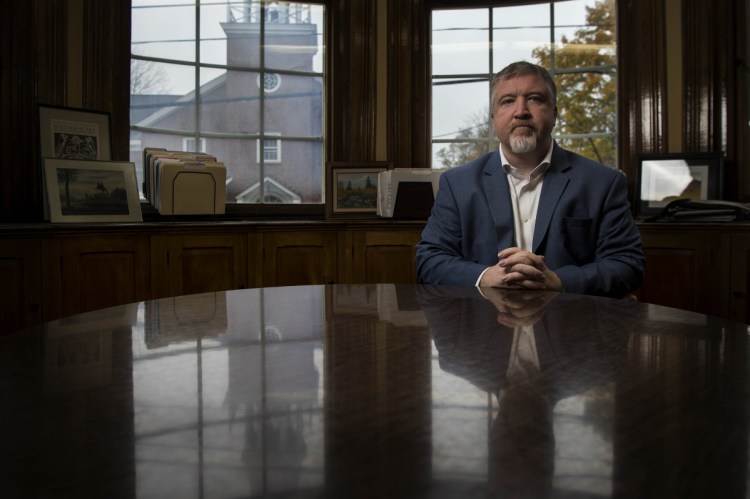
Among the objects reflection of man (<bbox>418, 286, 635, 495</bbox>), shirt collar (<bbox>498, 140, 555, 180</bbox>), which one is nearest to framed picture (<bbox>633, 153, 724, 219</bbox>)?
shirt collar (<bbox>498, 140, 555, 180</bbox>)

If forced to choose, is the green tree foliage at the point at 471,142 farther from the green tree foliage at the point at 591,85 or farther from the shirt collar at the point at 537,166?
the shirt collar at the point at 537,166

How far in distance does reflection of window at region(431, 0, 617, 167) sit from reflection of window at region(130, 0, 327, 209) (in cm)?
74

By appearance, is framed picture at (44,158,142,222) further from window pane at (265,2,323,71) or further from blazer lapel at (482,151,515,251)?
blazer lapel at (482,151,515,251)

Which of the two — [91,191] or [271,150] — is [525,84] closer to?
[91,191]

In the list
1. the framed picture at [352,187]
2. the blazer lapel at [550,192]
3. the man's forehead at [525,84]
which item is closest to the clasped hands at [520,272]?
the blazer lapel at [550,192]

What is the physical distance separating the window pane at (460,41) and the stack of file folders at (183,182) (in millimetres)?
1544

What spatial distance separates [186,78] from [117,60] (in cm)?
43

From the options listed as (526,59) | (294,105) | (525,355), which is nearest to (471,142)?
(526,59)

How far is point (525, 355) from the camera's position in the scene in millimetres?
817

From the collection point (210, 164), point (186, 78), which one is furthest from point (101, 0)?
point (210, 164)

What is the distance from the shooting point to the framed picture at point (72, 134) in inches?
122

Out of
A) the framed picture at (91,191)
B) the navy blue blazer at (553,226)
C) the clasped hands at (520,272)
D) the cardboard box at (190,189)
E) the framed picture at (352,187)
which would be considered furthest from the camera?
the framed picture at (352,187)

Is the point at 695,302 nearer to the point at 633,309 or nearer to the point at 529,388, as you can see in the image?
the point at 633,309

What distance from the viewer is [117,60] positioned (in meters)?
3.41
